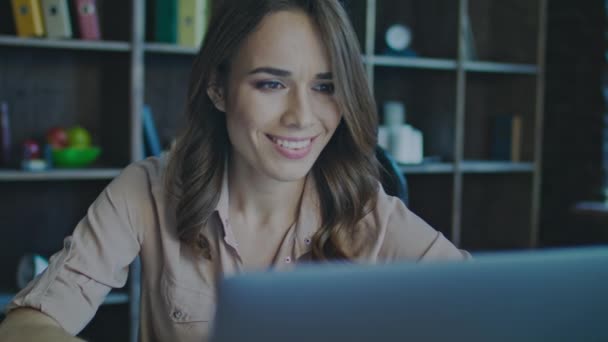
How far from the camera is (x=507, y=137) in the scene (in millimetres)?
3619

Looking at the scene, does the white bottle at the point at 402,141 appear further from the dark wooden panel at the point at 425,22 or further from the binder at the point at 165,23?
the binder at the point at 165,23

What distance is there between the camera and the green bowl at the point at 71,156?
2.68 meters

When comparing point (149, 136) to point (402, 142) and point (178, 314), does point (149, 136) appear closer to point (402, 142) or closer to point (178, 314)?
point (402, 142)

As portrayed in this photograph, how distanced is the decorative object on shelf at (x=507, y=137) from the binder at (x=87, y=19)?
2.04m

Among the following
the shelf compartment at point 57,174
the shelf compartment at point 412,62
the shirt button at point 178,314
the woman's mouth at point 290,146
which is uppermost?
the shelf compartment at point 412,62

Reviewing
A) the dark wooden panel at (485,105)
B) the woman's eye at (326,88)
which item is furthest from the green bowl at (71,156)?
the dark wooden panel at (485,105)

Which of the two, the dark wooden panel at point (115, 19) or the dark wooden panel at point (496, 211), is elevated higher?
the dark wooden panel at point (115, 19)

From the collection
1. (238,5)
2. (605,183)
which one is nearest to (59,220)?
(238,5)

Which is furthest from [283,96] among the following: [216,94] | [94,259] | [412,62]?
[412,62]

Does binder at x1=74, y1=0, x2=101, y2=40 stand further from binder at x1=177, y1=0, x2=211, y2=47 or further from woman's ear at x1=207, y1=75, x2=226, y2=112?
woman's ear at x1=207, y1=75, x2=226, y2=112

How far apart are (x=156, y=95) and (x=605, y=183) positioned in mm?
2097

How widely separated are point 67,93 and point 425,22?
1.71m

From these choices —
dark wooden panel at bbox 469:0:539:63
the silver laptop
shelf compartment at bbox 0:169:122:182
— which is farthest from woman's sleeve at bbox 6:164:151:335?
dark wooden panel at bbox 469:0:539:63

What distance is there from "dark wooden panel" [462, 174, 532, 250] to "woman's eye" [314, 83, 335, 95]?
8.34ft
